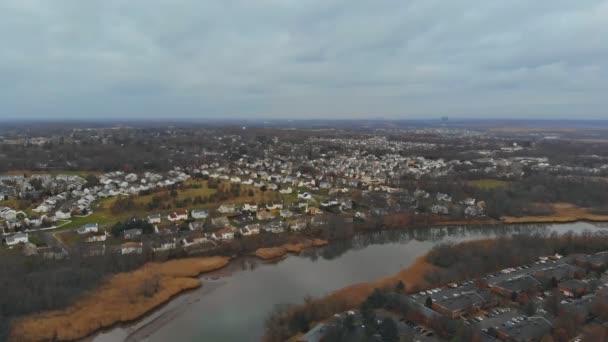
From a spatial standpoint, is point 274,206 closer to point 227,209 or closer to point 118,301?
point 227,209

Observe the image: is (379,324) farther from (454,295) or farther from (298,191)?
(298,191)

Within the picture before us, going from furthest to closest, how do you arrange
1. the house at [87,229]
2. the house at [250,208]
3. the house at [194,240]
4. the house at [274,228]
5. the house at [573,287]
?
the house at [250,208] < the house at [274,228] < the house at [87,229] < the house at [194,240] < the house at [573,287]

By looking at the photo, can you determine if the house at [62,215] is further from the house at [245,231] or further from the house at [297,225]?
the house at [297,225]

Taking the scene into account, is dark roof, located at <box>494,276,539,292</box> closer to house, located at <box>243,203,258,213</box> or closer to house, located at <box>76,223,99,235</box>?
house, located at <box>243,203,258,213</box>

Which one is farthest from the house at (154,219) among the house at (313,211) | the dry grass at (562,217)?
the dry grass at (562,217)

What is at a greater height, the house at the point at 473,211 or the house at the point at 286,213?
the house at the point at 286,213

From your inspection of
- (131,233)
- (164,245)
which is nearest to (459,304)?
(164,245)

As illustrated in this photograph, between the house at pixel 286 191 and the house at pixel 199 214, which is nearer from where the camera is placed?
the house at pixel 199 214
